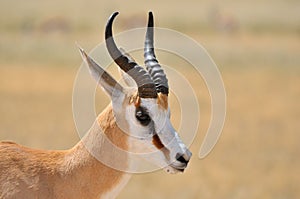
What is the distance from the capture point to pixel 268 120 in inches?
907

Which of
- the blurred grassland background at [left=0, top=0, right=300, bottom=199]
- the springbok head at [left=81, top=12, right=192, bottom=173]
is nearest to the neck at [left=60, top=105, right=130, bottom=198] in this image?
the springbok head at [left=81, top=12, right=192, bottom=173]

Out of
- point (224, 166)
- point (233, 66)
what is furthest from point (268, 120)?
point (233, 66)

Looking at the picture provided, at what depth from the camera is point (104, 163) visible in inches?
258

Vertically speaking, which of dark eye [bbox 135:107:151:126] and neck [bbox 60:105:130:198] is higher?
dark eye [bbox 135:107:151:126]

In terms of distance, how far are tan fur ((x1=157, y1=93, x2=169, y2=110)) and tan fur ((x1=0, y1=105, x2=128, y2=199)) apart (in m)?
0.41

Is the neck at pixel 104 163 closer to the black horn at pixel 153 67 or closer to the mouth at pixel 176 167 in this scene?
the mouth at pixel 176 167

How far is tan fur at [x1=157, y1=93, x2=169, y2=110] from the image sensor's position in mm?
6653

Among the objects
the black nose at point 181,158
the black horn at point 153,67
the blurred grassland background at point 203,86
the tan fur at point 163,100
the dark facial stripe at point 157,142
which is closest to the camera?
the black nose at point 181,158

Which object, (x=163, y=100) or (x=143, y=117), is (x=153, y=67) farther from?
(x=143, y=117)

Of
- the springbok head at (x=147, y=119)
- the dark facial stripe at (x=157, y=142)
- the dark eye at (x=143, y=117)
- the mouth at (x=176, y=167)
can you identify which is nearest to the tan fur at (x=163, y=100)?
the springbok head at (x=147, y=119)

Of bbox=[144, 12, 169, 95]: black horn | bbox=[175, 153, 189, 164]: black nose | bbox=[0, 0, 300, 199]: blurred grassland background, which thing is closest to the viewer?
bbox=[175, 153, 189, 164]: black nose

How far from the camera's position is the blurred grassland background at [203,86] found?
634 inches

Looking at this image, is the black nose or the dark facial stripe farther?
the dark facial stripe

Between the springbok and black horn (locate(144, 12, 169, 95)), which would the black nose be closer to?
the springbok
